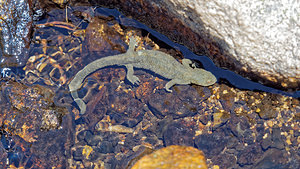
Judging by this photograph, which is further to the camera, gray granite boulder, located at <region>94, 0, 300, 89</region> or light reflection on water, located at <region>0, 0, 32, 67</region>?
light reflection on water, located at <region>0, 0, 32, 67</region>

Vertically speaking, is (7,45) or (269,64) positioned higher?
(269,64)

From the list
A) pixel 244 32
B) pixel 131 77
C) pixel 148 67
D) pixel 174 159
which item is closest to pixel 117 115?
pixel 131 77

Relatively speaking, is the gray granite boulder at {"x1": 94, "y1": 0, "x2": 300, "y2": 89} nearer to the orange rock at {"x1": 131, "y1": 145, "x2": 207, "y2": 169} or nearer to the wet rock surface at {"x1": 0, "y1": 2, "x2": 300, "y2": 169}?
the wet rock surface at {"x1": 0, "y1": 2, "x2": 300, "y2": 169}

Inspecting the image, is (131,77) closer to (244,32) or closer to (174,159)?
(174,159)

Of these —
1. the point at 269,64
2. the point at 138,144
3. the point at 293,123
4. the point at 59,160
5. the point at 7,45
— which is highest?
the point at 269,64

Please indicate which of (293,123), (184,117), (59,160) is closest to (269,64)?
(293,123)

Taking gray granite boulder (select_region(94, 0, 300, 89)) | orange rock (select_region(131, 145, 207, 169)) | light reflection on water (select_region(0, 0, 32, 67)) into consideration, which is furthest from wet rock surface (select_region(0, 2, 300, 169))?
gray granite boulder (select_region(94, 0, 300, 89))

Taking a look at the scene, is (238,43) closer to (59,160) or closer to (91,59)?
(91,59)

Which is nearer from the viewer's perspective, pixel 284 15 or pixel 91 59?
pixel 284 15

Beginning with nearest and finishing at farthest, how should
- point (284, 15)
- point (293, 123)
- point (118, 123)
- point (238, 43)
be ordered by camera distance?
point (284, 15), point (238, 43), point (293, 123), point (118, 123)
